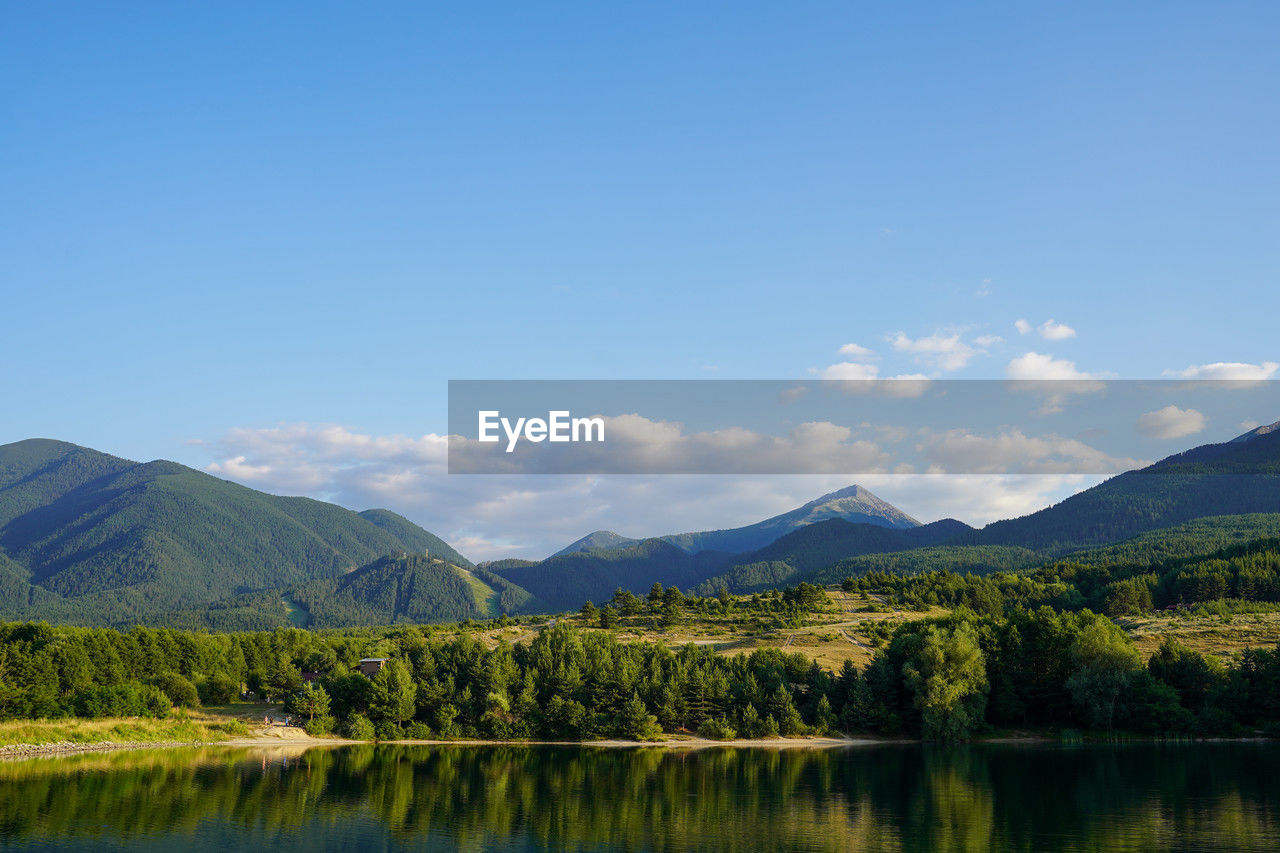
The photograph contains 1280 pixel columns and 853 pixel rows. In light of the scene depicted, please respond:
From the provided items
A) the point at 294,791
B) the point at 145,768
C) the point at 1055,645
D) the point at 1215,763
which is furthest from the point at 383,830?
the point at 1055,645

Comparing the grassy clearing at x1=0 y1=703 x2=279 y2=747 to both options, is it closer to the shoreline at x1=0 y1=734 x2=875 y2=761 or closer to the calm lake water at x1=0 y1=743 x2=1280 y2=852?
the shoreline at x1=0 y1=734 x2=875 y2=761

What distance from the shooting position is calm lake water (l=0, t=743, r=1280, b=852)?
50094 millimetres

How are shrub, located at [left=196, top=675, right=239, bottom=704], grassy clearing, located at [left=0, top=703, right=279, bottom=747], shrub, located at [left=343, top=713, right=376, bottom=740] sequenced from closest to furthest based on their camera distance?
grassy clearing, located at [left=0, top=703, right=279, bottom=747] → shrub, located at [left=343, top=713, right=376, bottom=740] → shrub, located at [left=196, top=675, right=239, bottom=704]

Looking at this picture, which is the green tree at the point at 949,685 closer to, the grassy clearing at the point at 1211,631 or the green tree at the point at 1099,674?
the green tree at the point at 1099,674

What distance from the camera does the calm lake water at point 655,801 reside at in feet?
164

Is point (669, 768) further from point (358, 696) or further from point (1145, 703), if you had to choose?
point (1145, 703)

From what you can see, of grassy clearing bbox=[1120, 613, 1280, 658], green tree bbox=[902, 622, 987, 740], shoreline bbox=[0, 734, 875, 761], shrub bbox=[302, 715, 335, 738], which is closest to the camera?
shoreline bbox=[0, 734, 875, 761]

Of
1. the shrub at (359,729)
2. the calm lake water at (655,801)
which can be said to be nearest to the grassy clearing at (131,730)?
the calm lake water at (655,801)

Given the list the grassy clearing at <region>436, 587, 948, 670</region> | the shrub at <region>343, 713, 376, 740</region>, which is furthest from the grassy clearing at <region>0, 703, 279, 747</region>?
the grassy clearing at <region>436, 587, 948, 670</region>

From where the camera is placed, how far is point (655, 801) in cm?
6206

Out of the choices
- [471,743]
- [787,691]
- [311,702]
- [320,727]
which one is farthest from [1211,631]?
[311,702]

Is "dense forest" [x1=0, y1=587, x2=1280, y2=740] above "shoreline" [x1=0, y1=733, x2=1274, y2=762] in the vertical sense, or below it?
above

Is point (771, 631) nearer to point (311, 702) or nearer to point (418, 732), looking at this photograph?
point (418, 732)

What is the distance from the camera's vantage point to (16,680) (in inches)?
4469
